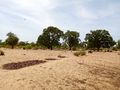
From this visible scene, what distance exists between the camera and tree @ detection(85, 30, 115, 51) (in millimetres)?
20672

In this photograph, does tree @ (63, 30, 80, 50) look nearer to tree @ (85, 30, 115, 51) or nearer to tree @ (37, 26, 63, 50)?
tree @ (37, 26, 63, 50)

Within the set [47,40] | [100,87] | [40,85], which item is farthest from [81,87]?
[47,40]

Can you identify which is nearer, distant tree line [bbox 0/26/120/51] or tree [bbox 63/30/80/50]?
distant tree line [bbox 0/26/120/51]

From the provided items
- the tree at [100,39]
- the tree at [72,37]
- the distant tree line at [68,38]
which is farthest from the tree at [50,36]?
the tree at [100,39]

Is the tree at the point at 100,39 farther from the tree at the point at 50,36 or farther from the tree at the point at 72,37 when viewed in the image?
the tree at the point at 50,36

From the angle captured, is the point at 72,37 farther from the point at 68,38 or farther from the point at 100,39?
the point at 100,39

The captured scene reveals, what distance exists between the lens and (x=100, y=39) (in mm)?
21172

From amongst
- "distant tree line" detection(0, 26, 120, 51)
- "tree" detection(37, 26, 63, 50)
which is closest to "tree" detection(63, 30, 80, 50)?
"distant tree line" detection(0, 26, 120, 51)

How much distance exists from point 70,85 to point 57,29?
79.5ft

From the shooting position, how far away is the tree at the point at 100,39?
20.7m

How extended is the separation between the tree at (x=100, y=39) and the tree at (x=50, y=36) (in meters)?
9.43

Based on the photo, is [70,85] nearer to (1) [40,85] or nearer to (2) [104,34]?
(1) [40,85]

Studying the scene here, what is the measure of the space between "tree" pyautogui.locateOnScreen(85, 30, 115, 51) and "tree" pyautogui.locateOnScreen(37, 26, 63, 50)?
9.43 meters

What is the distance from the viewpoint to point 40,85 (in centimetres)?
355
